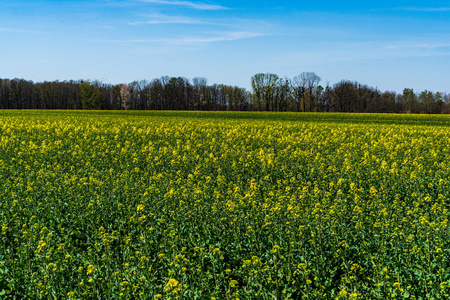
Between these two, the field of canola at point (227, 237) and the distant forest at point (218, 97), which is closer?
the field of canola at point (227, 237)

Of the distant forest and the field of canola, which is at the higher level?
the distant forest

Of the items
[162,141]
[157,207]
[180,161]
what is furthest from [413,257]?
[162,141]

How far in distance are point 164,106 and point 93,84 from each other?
44132 mm

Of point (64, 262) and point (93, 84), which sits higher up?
point (93, 84)

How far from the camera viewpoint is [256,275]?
209 inches

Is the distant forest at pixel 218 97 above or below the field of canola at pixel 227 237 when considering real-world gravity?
above

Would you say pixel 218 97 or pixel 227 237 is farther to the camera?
pixel 218 97

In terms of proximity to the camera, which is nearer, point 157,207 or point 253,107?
point 157,207

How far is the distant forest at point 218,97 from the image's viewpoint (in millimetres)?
106062

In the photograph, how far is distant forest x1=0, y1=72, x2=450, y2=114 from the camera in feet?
348

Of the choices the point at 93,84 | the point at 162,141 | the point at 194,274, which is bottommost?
the point at 194,274

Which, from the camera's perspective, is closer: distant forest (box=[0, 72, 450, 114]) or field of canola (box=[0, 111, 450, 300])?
field of canola (box=[0, 111, 450, 300])

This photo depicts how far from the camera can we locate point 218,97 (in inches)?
5098

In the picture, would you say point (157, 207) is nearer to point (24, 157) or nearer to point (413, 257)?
point (413, 257)
